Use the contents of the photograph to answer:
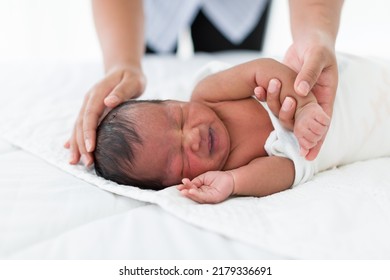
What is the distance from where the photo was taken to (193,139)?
3.20ft

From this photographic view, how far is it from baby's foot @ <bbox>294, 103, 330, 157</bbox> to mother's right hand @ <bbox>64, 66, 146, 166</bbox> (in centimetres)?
43

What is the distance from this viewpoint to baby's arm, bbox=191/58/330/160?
2.77 feet

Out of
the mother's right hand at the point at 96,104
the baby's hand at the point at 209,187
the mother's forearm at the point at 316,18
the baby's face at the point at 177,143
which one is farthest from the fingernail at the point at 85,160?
the mother's forearm at the point at 316,18

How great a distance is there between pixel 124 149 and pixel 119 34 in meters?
0.57

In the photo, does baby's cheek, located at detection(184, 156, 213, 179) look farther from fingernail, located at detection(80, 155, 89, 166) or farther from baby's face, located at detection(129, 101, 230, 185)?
fingernail, located at detection(80, 155, 89, 166)

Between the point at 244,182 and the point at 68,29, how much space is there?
5.96ft

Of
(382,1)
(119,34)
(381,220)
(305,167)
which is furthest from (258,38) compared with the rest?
(381,220)

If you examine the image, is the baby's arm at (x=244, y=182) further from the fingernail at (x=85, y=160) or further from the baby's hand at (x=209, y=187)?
the fingernail at (x=85, y=160)

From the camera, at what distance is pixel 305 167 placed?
3.15 feet

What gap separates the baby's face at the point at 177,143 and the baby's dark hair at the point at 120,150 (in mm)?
13

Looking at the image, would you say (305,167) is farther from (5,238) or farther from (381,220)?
(5,238)

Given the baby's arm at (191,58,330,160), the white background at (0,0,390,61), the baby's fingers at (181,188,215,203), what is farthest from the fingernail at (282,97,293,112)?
the white background at (0,0,390,61)

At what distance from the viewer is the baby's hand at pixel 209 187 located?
856 mm

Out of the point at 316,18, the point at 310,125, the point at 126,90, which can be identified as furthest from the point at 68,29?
the point at 310,125
